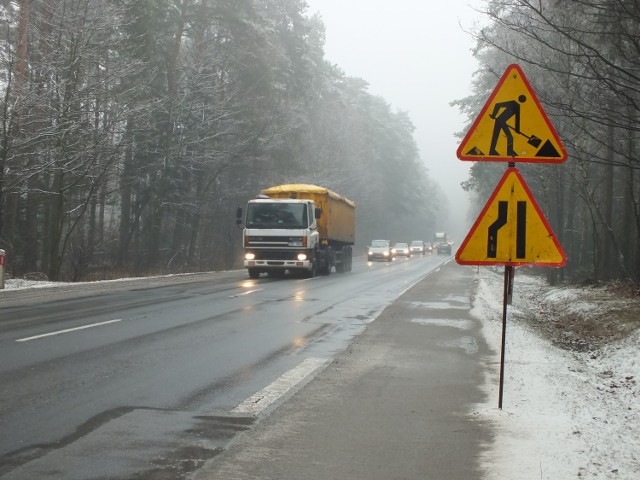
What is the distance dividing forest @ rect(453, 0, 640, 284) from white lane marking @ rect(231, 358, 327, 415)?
18.9 ft

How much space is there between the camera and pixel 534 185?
38.8 meters

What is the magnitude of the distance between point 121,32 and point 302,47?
23947mm

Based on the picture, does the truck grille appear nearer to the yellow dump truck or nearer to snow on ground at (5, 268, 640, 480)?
the yellow dump truck

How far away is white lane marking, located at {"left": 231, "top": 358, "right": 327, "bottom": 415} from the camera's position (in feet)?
21.0

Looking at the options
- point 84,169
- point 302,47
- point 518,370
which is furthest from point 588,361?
point 302,47

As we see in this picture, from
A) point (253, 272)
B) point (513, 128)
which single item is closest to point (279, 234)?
point (253, 272)

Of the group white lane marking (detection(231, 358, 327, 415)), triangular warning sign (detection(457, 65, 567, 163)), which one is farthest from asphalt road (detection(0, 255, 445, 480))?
triangular warning sign (detection(457, 65, 567, 163))

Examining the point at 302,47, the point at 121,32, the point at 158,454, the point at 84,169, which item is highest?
the point at 302,47

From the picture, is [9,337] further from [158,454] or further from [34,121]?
[34,121]

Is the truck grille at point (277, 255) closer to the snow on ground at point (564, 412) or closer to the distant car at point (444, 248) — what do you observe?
the snow on ground at point (564, 412)

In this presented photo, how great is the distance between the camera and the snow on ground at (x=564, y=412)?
15.8ft

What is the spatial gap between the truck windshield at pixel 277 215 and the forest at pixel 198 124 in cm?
554

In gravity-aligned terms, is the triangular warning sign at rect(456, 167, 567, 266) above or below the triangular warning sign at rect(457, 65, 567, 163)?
below

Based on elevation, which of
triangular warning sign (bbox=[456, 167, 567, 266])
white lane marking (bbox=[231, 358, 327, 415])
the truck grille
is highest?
triangular warning sign (bbox=[456, 167, 567, 266])
